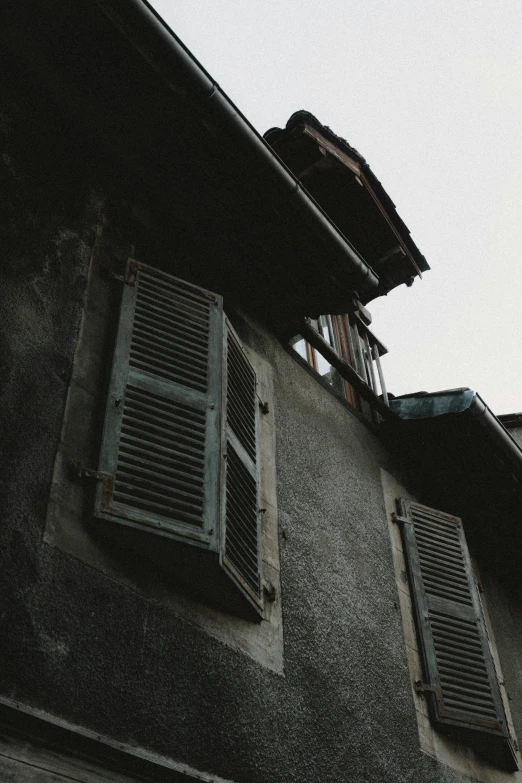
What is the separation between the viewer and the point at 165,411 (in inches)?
180

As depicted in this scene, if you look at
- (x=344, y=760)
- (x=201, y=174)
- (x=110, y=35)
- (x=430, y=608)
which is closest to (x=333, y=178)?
(x=201, y=174)

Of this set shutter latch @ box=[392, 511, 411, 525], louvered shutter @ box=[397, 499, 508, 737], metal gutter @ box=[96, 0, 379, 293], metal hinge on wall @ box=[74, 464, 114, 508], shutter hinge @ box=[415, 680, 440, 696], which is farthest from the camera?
shutter latch @ box=[392, 511, 411, 525]

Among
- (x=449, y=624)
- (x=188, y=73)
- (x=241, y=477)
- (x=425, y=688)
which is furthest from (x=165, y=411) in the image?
(x=449, y=624)

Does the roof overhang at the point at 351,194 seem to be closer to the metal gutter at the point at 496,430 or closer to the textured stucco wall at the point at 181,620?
the metal gutter at the point at 496,430

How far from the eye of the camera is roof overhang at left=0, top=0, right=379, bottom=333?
16.0ft

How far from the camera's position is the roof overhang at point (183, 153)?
4871 mm

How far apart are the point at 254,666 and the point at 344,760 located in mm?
831

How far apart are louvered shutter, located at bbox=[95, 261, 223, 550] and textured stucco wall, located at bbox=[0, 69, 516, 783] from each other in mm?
303

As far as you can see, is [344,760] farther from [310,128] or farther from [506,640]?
[310,128]

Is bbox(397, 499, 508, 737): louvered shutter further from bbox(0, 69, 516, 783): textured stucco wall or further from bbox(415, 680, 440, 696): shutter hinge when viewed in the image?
bbox(0, 69, 516, 783): textured stucco wall

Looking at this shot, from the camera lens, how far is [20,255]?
14.9 feet

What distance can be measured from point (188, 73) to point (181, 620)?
3.07m

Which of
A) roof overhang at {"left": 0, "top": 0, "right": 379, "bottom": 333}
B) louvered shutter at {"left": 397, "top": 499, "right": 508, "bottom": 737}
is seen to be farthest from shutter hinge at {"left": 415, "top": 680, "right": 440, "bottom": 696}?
roof overhang at {"left": 0, "top": 0, "right": 379, "bottom": 333}

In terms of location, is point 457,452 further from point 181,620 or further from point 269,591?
point 181,620
